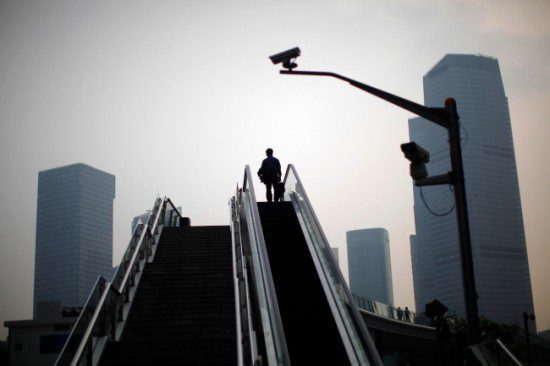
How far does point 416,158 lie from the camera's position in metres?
7.16

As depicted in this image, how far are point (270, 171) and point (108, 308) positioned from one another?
7.19 meters

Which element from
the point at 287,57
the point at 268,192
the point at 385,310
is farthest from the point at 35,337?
the point at 287,57

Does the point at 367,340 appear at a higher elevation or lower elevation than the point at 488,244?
lower

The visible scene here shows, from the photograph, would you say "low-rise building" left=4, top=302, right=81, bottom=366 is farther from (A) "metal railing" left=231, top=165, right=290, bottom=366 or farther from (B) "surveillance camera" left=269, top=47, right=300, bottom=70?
(B) "surveillance camera" left=269, top=47, right=300, bottom=70

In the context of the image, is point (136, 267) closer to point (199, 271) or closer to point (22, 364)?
point (199, 271)

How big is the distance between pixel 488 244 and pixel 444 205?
21194 millimetres

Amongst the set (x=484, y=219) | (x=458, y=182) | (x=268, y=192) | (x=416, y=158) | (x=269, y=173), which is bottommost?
(x=458, y=182)

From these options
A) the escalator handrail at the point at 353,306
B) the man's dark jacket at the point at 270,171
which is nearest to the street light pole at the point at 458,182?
the escalator handrail at the point at 353,306

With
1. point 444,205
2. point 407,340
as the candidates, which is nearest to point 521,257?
point 444,205

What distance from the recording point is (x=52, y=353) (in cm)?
4112

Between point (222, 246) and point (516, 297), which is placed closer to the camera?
point (222, 246)

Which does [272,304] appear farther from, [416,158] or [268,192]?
[268,192]

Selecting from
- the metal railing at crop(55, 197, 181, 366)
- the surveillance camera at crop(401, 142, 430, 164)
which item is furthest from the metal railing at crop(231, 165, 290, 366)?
the surveillance camera at crop(401, 142, 430, 164)

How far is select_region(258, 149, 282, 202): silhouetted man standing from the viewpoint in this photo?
Result: 16641 millimetres
